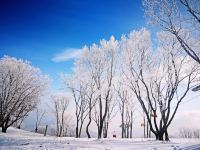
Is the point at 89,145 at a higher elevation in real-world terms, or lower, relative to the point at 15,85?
Result: lower

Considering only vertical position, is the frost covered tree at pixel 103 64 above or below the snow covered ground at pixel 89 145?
above

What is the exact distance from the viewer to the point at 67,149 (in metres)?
14.3

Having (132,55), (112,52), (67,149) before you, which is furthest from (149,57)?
(67,149)

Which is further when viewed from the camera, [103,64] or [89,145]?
[103,64]

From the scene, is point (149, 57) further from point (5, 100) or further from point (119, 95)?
point (5, 100)

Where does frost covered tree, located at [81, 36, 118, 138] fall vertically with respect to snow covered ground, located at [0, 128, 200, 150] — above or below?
above

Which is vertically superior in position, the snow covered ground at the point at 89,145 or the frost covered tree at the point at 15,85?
the frost covered tree at the point at 15,85

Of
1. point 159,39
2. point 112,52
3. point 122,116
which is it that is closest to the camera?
point 159,39

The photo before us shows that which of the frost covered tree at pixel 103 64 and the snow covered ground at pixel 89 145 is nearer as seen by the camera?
the snow covered ground at pixel 89 145

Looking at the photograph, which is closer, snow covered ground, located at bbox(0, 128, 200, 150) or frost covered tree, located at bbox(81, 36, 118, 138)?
snow covered ground, located at bbox(0, 128, 200, 150)

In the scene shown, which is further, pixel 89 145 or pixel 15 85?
pixel 15 85

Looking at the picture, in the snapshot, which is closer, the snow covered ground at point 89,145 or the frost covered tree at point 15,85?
the snow covered ground at point 89,145

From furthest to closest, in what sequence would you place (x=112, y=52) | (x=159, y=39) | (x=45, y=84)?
1. (x=45, y=84)
2. (x=112, y=52)
3. (x=159, y=39)

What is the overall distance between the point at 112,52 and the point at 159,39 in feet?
27.0
